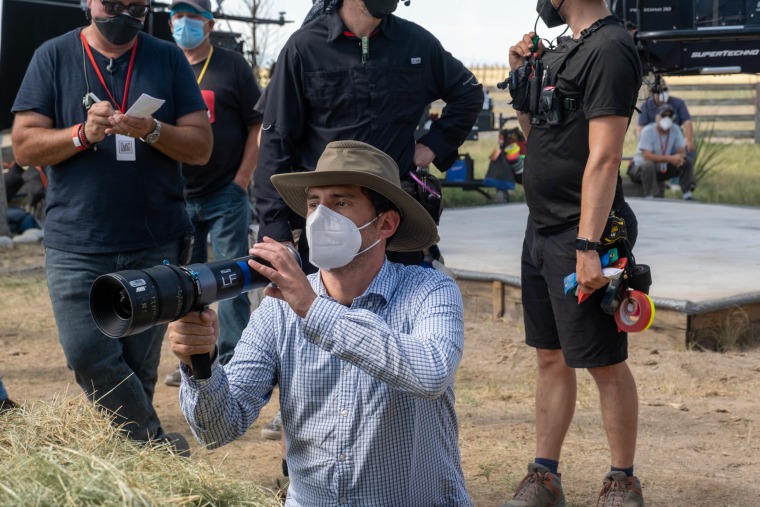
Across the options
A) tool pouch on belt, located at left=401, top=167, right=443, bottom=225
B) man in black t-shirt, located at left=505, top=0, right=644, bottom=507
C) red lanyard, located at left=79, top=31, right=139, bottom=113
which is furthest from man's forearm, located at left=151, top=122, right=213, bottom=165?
man in black t-shirt, located at left=505, top=0, right=644, bottom=507

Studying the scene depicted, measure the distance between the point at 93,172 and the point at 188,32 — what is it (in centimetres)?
204

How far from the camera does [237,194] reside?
19.4 feet

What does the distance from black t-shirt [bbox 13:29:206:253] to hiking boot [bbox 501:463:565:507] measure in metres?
1.70

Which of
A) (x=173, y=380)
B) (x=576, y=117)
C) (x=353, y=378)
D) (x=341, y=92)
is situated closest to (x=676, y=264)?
(x=173, y=380)

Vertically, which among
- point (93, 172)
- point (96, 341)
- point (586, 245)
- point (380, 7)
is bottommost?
point (96, 341)

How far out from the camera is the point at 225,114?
5.98m

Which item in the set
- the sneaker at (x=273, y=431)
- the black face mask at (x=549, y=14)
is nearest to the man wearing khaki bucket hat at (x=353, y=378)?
the black face mask at (x=549, y=14)

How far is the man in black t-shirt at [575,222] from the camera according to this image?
3.68 m

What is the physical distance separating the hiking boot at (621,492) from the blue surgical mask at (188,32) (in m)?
3.40

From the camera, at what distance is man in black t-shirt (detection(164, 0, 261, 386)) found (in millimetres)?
5828

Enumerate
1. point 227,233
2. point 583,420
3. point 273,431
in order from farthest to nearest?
point 227,233, point 583,420, point 273,431

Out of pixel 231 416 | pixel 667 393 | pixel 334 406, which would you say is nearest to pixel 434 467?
pixel 334 406

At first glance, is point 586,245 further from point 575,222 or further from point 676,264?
point 676,264

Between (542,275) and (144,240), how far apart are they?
154 centimetres
